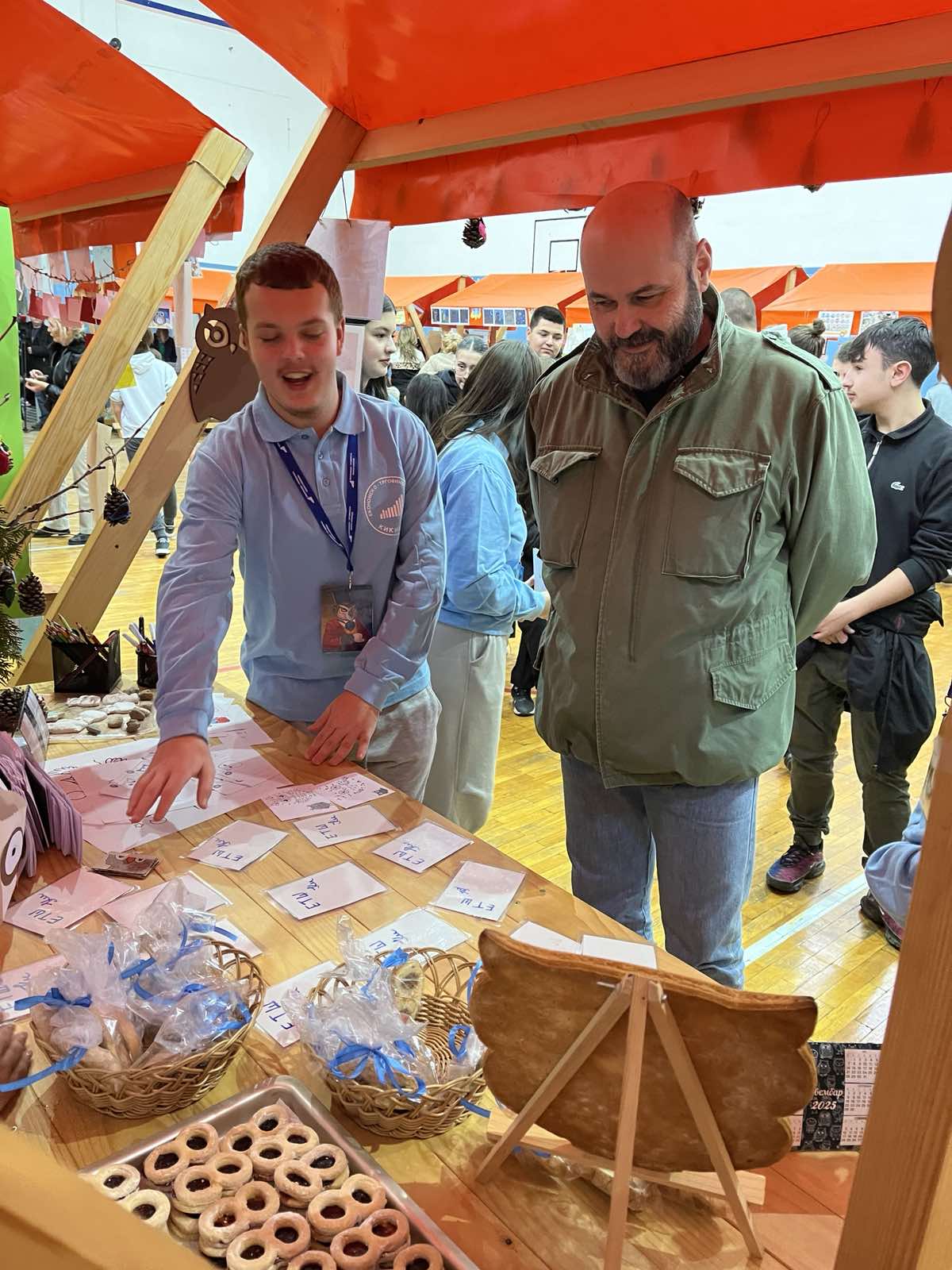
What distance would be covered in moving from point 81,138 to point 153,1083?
287 centimetres

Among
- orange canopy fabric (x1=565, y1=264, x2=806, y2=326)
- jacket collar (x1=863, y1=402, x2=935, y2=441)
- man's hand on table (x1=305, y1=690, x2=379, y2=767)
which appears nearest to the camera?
man's hand on table (x1=305, y1=690, x2=379, y2=767)

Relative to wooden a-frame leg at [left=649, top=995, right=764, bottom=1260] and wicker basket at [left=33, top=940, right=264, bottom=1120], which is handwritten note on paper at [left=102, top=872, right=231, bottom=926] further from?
wooden a-frame leg at [left=649, top=995, right=764, bottom=1260]

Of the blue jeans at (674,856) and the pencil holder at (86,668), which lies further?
the pencil holder at (86,668)

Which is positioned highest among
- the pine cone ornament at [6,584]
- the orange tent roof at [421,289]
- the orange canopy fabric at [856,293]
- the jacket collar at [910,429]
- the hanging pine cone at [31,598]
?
the orange tent roof at [421,289]

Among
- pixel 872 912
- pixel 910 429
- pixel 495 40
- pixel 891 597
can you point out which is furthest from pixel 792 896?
pixel 495 40

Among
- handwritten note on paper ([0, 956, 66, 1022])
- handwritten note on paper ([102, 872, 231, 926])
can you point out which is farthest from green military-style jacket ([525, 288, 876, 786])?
handwritten note on paper ([0, 956, 66, 1022])

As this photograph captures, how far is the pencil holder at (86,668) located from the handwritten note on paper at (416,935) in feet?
4.75

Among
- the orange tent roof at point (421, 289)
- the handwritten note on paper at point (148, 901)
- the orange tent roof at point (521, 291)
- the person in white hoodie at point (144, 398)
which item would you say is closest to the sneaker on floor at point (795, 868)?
the handwritten note on paper at point (148, 901)

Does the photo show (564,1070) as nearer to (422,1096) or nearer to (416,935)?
(422,1096)

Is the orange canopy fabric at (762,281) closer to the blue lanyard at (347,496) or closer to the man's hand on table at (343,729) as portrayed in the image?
the blue lanyard at (347,496)

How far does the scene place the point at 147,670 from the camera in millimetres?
2523

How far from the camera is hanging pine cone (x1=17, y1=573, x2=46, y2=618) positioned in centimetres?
229

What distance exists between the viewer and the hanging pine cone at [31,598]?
2287mm

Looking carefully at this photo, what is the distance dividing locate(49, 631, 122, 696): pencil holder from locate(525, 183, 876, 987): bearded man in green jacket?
4.48 feet
